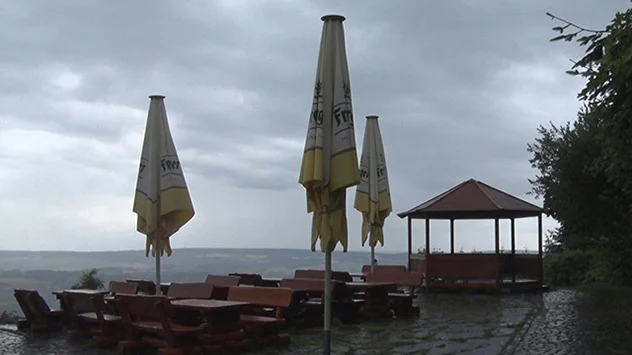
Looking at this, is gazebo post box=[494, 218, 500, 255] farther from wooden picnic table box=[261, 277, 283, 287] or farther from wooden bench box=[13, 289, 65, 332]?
wooden bench box=[13, 289, 65, 332]

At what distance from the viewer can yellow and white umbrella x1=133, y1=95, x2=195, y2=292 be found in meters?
11.7

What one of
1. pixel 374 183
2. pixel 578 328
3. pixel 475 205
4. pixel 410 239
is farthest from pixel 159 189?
pixel 410 239

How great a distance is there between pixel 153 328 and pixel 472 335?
16.0ft

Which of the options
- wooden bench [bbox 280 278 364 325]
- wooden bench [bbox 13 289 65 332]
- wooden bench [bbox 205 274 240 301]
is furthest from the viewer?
wooden bench [bbox 280 278 364 325]

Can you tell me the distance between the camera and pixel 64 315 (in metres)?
12.8

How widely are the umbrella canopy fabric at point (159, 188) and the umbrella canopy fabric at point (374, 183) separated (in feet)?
14.5

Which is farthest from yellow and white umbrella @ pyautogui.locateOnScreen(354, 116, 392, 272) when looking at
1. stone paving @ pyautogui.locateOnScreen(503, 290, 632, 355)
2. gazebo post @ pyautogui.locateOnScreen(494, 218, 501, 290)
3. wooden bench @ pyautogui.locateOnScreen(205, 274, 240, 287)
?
gazebo post @ pyautogui.locateOnScreen(494, 218, 501, 290)

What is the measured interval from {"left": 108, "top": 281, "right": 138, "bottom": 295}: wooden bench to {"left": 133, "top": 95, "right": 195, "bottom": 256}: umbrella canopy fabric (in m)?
1.11

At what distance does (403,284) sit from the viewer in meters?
14.9

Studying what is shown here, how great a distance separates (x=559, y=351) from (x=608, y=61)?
3754 millimetres

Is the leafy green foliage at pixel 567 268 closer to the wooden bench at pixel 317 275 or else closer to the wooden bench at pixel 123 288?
the wooden bench at pixel 317 275

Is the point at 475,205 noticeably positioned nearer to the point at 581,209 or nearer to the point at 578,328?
the point at 581,209

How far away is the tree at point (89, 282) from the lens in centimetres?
1641

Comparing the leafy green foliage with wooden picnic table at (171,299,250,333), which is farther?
the leafy green foliage
